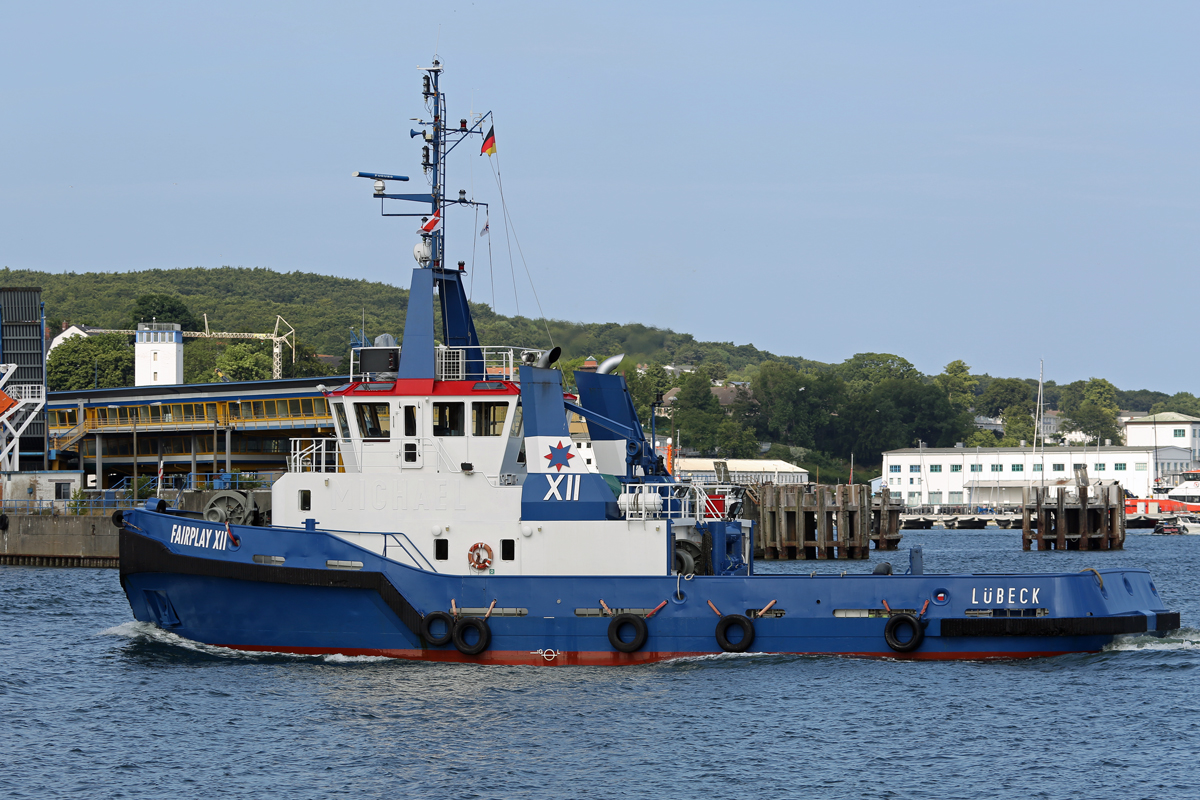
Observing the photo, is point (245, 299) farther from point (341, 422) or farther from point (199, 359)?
point (341, 422)

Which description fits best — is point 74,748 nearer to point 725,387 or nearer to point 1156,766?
point 1156,766

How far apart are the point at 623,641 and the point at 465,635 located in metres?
2.28

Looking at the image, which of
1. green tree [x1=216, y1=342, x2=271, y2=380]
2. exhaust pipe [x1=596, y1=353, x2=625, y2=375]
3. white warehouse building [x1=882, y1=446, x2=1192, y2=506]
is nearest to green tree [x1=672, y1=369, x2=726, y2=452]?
white warehouse building [x1=882, y1=446, x2=1192, y2=506]

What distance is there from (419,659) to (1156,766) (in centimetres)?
988

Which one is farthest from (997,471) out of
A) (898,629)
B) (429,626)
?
(429,626)

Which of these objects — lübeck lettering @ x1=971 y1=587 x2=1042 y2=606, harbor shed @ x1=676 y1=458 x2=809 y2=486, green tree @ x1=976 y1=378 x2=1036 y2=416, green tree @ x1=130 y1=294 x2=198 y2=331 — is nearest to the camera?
lübeck lettering @ x1=971 y1=587 x2=1042 y2=606

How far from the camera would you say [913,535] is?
79875 millimetres

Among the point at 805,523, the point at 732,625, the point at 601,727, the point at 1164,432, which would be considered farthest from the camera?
the point at 1164,432

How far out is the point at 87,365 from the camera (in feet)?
258

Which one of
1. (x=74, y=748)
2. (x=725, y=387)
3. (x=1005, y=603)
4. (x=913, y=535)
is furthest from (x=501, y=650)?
(x=725, y=387)

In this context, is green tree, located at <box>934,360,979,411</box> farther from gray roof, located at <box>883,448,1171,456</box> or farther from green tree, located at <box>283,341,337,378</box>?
green tree, located at <box>283,341,337,378</box>

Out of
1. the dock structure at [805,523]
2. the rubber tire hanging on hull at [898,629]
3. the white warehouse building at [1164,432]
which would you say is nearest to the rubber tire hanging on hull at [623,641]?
the rubber tire hanging on hull at [898,629]

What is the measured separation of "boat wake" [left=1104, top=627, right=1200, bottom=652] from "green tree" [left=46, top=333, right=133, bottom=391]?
68.6m

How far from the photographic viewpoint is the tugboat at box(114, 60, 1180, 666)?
18266 millimetres
